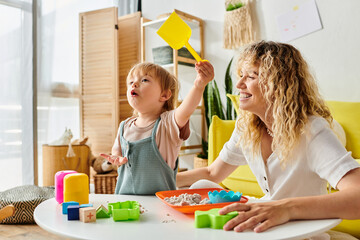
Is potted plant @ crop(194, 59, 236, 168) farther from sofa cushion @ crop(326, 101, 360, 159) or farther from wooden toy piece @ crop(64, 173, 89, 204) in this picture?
wooden toy piece @ crop(64, 173, 89, 204)

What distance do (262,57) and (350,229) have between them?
46.3 inches

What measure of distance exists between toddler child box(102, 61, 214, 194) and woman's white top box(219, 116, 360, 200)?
A: 0.24 metres

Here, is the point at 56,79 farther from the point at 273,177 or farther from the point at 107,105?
the point at 273,177

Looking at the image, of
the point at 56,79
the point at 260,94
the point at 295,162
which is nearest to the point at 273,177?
the point at 295,162

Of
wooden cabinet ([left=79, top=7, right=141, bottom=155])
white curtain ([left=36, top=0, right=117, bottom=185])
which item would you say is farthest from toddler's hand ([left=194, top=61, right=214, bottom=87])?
white curtain ([left=36, top=0, right=117, bottom=185])

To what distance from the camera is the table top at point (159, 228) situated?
0.63m

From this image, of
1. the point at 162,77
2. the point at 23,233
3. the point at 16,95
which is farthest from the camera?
the point at 16,95

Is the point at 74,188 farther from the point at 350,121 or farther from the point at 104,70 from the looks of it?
the point at 104,70

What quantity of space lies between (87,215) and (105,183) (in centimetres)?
265

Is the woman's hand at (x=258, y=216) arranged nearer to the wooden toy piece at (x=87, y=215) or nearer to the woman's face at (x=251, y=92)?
the wooden toy piece at (x=87, y=215)

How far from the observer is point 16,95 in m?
3.35

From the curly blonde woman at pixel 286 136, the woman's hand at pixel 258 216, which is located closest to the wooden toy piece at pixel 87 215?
the woman's hand at pixel 258 216

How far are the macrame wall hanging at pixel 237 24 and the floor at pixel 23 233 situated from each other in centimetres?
233

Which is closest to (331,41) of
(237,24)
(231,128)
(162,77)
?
(237,24)
